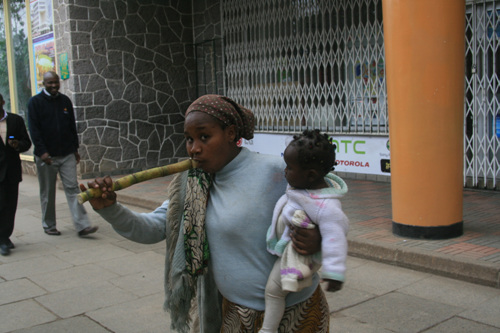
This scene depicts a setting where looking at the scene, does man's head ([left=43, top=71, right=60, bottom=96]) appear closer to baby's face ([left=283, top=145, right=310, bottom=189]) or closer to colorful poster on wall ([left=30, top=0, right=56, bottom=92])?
colorful poster on wall ([left=30, top=0, right=56, bottom=92])

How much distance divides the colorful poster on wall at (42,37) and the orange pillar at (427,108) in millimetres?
8343

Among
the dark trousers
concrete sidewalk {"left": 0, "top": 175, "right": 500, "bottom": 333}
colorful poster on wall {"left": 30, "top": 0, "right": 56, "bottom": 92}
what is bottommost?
concrete sidewalk {"left": 0, "top": 175, "right": 500, "bottom": 333}

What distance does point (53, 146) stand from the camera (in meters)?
6.68

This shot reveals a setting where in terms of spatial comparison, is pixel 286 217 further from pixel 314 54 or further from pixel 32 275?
pixel 314 54

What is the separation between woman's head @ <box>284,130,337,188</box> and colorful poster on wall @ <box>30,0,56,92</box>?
10.5 m

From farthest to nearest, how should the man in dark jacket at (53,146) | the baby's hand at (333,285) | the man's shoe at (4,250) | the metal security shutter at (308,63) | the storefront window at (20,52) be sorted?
the storefront window at (20,52), the metal security shutter at (308,63), the man in dark jacket at (53,146), the man's shoe at (4,250), the baby's hand at (333,285)

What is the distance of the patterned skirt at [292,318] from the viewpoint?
206 cm

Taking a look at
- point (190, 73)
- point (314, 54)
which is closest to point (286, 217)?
point (314, 54)

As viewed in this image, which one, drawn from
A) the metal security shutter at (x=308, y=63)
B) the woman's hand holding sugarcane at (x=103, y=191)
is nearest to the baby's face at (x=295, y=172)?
the woman's hand holding sugarcane at (x=103, y=191)

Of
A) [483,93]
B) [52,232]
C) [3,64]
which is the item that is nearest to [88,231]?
[52,232]

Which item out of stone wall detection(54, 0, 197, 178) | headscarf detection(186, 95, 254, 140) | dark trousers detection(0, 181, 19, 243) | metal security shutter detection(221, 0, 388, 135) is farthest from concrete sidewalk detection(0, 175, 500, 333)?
stone wall detection(54, 0, 197, 178)

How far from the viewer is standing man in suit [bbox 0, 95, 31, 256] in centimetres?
606

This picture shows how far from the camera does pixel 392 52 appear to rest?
17.1 ft

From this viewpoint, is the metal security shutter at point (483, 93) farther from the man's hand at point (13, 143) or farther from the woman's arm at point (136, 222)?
the woman's arm at point (136, 222)
